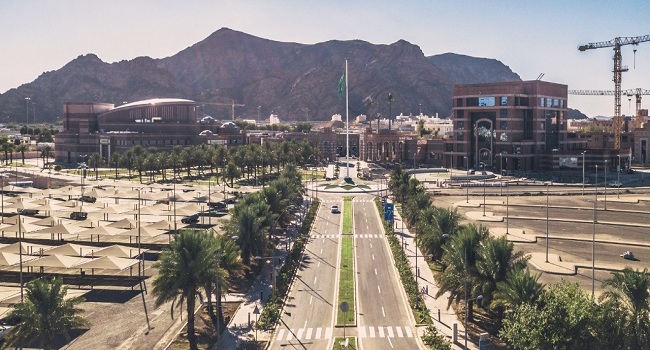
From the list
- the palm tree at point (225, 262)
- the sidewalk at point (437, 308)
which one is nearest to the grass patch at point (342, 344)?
the sidewalk at point (437, 308)

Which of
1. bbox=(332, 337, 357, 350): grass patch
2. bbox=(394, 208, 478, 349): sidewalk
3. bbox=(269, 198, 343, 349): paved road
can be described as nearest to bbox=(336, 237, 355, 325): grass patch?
bbox=(269, 198, 343, 349): paved road

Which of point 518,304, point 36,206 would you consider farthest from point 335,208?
point 518,304

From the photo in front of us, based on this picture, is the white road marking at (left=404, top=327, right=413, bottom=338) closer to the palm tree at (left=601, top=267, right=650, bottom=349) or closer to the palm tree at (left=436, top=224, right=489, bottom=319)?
the palm tree at (left=436, top=224, right=489, bottom=319)

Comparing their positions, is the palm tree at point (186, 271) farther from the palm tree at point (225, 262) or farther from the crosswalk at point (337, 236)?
the crosswalk at point (337, 236)

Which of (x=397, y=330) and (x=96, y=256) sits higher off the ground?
(x=96, y=256)

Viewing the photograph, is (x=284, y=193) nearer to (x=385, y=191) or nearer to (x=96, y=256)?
(x=96, y=256)
